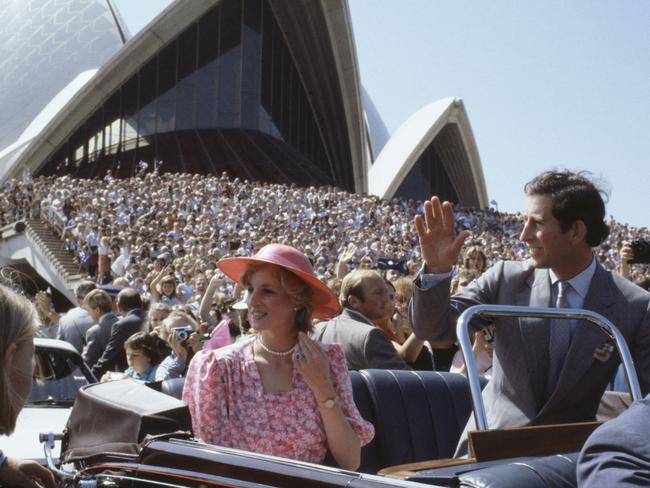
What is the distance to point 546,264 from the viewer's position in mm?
3062

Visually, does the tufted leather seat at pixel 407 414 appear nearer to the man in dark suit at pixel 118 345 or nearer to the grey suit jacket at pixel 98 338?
the man in dark suit at pixel 118 345

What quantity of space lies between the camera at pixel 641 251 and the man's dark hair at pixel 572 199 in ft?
1.85

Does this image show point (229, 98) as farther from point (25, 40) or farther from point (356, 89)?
point (25, 40)

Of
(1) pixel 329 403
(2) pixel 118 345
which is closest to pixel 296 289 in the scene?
(1) pixel 329 403

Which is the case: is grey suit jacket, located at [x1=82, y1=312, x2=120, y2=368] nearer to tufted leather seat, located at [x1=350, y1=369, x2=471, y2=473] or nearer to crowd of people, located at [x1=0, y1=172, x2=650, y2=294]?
tufted leather seat, located at [x1=350, y1=369, x2=471, y2=473]

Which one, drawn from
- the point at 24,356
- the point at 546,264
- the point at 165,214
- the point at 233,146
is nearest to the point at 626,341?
the point at 546,264

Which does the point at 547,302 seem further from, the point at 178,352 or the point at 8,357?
the point at 178,352

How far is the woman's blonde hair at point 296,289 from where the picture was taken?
3131 millimetres

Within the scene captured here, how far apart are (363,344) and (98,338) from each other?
3.84 metres

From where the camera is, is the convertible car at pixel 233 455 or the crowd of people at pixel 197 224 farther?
the crowd of people at pixel 197 224

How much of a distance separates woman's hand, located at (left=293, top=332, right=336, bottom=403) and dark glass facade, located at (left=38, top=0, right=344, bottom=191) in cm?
3746

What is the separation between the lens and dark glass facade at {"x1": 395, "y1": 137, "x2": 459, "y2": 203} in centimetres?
5319

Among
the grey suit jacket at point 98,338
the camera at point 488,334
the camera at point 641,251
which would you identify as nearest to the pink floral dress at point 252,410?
the camera at point 488,334

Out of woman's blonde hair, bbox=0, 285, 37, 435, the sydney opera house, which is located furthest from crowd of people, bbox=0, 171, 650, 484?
the sydney opera house
